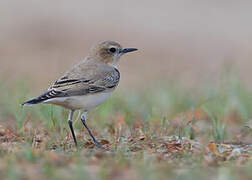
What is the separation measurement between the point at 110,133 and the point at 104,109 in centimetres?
121

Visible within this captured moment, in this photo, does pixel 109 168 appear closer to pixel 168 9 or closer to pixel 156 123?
pixel 156 123

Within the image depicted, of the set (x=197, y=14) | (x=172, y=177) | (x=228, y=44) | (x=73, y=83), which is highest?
(x=197, y=14)

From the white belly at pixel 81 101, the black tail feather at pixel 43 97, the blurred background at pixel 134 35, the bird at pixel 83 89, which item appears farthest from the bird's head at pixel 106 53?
the blurred background at pixel 134 35

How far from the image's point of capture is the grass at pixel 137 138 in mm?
4852

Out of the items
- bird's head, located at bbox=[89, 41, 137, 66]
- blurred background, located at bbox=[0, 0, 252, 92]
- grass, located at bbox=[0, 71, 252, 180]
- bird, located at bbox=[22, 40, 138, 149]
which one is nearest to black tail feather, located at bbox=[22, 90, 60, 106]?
bird, located at bbox=[22, 40, 138, 149]

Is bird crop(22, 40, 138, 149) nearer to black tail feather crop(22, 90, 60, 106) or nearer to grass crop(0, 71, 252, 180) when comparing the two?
black tail feather crop(22, 90, 60, 106)

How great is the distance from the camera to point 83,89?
24.0 ft

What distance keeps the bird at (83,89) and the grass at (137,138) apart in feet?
1.01

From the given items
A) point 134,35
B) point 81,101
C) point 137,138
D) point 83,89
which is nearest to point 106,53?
point 83,89

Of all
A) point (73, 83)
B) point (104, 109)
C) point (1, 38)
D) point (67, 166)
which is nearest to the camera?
point (67, 166)

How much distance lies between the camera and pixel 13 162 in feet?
16.4

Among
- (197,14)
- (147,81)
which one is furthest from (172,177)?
(197,14)

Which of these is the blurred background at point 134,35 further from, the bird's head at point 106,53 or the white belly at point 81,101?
the white belly at point 81,101

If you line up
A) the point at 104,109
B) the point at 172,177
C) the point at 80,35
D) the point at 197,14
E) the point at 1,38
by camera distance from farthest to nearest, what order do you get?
the point at 197,14 < the point at 80,35 < the point at 1,38 < the point at 104,109 < the point at 172,177
